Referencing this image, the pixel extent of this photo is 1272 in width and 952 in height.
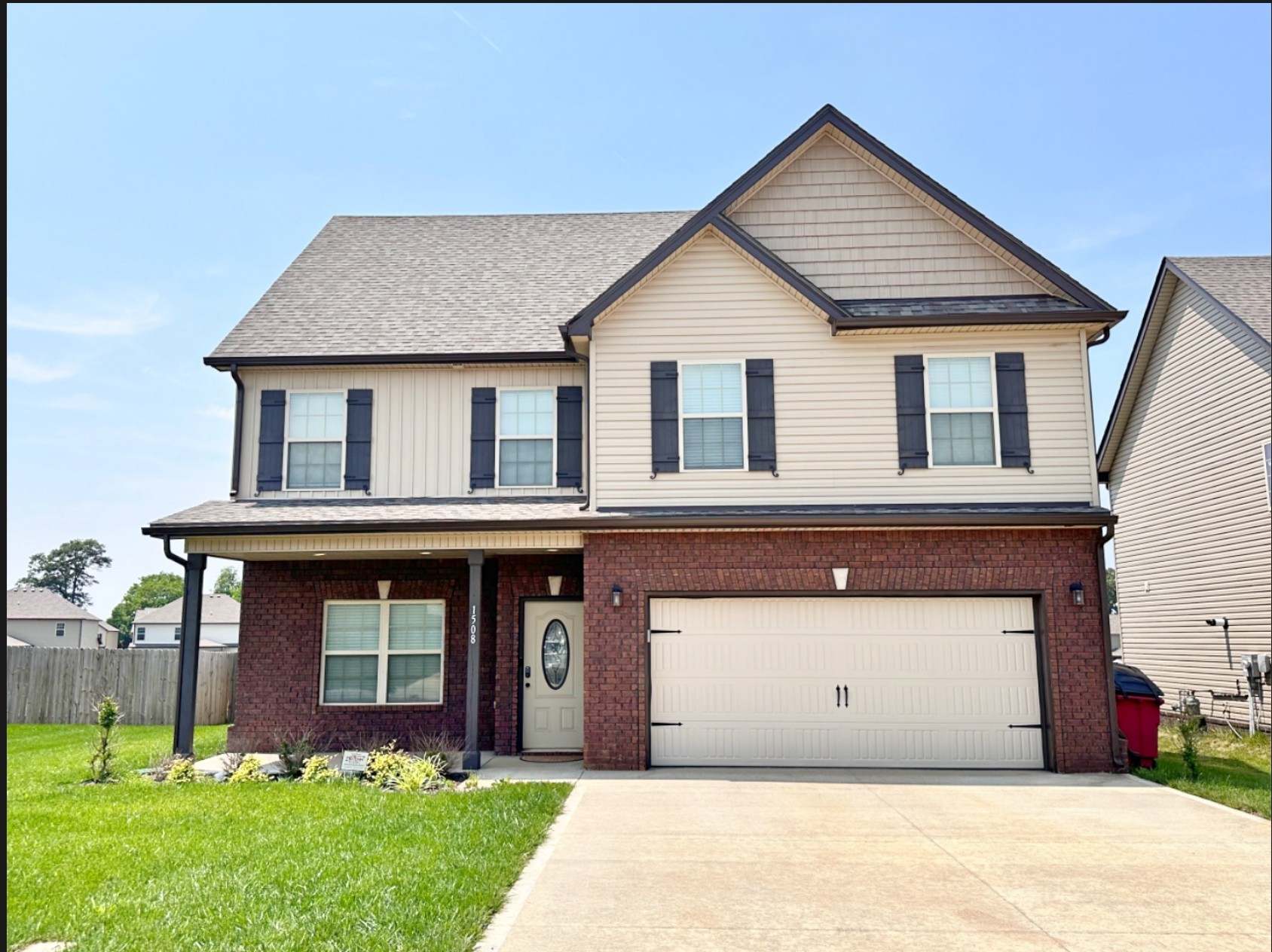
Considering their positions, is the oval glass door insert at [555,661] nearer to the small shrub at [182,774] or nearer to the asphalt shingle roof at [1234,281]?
the small shrub at [182,774]

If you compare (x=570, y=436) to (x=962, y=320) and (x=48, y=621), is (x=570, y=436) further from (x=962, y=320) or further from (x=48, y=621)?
(x=48, y=621)

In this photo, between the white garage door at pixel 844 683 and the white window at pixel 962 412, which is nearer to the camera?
the white garage door at pixel 844 683

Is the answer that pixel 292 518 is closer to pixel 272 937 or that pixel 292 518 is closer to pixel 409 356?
pixel 409 356

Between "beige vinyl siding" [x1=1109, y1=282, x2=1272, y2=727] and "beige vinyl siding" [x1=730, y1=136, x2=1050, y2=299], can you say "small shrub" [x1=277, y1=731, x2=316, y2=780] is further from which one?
"beige vinyl siding" [x1=1109, y1=282, x2=1272, y2=727]

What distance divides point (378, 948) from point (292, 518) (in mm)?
8072

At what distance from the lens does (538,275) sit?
15156 millimetres

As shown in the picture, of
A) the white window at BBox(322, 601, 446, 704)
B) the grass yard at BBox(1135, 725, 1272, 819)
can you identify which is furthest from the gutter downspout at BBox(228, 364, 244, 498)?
the grass yard at BBox(1135, 725, 1272, 819)

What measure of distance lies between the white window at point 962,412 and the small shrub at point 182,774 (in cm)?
950

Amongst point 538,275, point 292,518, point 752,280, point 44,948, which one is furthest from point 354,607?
point 44,948

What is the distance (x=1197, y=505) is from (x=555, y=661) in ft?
40.7

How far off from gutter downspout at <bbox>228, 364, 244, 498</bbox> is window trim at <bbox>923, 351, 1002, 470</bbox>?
368 inches

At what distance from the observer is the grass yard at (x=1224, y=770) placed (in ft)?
28.9

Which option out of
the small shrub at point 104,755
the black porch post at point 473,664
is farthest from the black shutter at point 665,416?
the small shrub at point 104,755

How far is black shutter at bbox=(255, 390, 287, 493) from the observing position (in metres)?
13.2
